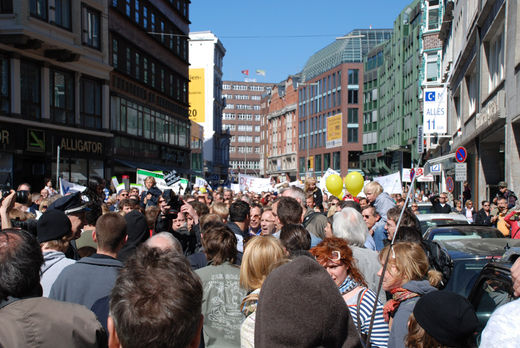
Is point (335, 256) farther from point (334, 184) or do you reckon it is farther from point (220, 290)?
point (334, 184)

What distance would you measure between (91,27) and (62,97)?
14.4ft

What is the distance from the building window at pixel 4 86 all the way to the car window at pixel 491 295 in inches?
860

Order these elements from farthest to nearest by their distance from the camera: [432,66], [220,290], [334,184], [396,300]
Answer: [432,66], [334,184], [220,290], [396,300]

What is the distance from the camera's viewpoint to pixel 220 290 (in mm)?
4344

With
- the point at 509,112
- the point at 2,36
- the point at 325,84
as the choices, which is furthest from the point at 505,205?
the point at 325,84

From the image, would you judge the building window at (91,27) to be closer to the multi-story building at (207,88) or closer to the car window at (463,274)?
the car window at (463,274)

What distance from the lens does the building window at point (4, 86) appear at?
22312 mm

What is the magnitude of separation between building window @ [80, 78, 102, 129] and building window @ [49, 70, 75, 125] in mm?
1169

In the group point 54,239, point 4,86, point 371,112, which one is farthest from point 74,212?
point 371,112

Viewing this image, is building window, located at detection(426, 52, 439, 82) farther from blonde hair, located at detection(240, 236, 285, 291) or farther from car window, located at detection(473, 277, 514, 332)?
blonde hair, located at detection(240, 236, 285, 291)

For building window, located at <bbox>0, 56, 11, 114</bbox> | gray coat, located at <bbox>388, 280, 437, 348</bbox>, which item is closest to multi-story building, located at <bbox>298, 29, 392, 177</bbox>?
building window, located at <bbox>0, 56, 11, 114</bbox>

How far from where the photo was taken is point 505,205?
41.3 ft

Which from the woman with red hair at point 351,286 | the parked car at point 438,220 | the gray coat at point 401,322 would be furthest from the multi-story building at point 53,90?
the gray coat at point 401,322

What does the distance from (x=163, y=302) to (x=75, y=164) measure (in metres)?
27.3
